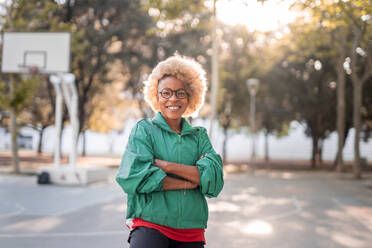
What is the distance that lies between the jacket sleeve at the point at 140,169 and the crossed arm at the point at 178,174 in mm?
53

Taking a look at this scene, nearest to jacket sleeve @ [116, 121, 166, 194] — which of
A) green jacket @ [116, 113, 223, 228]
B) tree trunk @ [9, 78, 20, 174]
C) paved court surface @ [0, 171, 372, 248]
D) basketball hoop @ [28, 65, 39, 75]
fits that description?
green jacket @ [116, 113, 223, 228]

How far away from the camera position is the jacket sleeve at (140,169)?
2.10 metres

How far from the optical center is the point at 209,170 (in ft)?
7.45

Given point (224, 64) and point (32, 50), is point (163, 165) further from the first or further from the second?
point (224, 64)

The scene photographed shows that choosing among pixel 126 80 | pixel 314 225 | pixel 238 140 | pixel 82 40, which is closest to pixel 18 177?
pixel 82 40

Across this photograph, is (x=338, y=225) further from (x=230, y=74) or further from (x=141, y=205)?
(x=230, y=74)

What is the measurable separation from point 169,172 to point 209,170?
24 centimetres

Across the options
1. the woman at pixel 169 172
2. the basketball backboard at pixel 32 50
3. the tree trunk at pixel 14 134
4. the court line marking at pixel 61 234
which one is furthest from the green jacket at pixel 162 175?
the tree trunk at pixel 14 134

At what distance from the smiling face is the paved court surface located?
162 inches

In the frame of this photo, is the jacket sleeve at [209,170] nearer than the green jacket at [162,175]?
No

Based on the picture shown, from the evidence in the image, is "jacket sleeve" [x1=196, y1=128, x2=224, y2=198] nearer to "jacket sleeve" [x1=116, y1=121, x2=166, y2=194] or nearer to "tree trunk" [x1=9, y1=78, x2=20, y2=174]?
"jacket sleeve" [x1=116, y1=121, x2=166, y2=194]

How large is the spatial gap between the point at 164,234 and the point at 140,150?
47cm

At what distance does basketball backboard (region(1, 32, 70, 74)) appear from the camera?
14.9 m

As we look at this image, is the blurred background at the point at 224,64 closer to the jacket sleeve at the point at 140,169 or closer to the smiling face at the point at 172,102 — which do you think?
the smiling face at the point at 172,102
